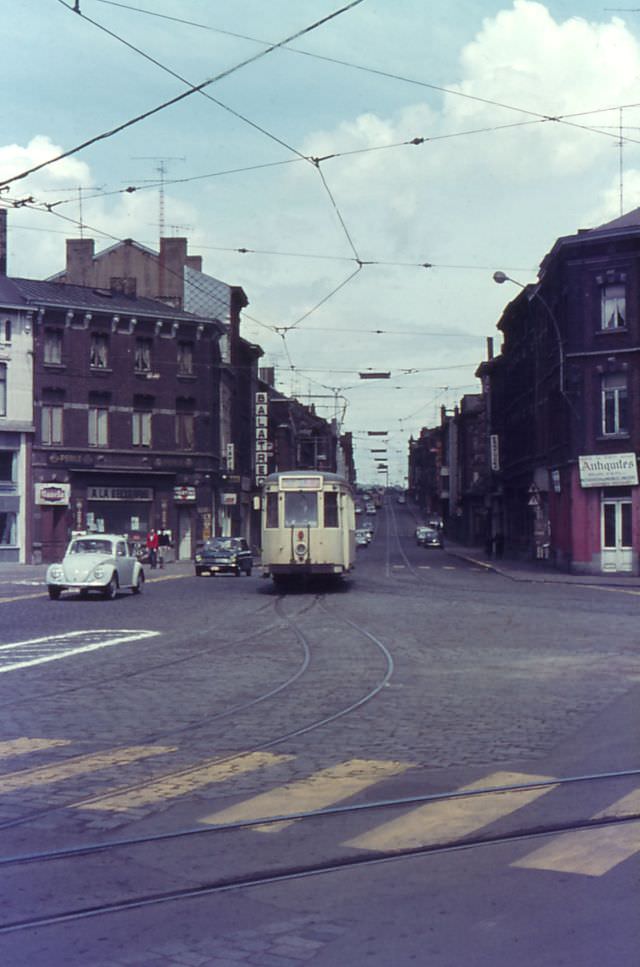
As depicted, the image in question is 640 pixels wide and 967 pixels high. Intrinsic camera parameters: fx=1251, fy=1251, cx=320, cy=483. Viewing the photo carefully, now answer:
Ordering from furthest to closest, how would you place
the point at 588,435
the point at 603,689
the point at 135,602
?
1. the point at 588,435
2. the point at 135,602
3. the point at 603,689

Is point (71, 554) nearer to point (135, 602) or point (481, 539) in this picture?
point (135, 602)

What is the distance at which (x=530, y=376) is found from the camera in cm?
6203

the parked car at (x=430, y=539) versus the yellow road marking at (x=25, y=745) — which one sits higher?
the parked car at (x=430, y=539)

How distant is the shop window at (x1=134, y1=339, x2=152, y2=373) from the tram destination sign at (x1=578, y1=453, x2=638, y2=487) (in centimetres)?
2529

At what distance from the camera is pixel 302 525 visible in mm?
33438

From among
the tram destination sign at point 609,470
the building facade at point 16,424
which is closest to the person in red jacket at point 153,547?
the building facade at point 16,424

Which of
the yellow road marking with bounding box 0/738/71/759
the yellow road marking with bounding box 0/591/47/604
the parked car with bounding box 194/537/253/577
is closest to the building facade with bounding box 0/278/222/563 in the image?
the parked car with bounding box 194/537/253/577

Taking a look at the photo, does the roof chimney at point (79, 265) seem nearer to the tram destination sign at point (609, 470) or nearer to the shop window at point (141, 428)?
the shop window at point (141, 428)

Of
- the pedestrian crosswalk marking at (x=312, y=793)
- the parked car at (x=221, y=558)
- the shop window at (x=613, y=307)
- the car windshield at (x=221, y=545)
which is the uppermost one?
the shop window at (x=613, y=307)

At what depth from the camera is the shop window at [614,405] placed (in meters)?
45.3

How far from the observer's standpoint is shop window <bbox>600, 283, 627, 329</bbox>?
4553 cm

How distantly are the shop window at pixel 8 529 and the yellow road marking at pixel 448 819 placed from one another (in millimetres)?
50205

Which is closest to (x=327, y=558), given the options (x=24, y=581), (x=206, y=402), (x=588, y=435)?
(x=24, y=581)

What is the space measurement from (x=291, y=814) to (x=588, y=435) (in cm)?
3967
